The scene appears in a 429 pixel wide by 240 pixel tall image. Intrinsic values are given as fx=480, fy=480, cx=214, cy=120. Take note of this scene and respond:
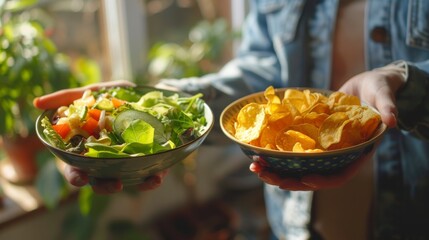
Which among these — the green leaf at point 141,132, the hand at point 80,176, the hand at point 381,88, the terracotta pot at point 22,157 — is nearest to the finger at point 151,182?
the hand at point 80,176

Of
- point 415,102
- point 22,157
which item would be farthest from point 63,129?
point 22,157

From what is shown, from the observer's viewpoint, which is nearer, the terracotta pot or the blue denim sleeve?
the blue denim sleeve

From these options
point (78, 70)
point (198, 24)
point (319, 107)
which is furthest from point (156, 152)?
point (198, 24)

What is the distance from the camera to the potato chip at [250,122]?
76 centimetres

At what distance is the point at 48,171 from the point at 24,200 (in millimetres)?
186

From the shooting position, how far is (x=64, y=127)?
2.55 ft

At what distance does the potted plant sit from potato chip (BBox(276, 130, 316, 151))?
795 millimetres

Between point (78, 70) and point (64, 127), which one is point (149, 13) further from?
point (64, 127)

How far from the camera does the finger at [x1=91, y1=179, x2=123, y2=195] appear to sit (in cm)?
78

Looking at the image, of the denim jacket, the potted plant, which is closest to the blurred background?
the potted plant

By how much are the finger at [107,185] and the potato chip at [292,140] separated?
10.5 inches

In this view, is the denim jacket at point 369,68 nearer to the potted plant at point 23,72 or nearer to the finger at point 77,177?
the finger at point 77,177

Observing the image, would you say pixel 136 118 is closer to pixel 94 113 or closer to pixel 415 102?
pixel 94 113

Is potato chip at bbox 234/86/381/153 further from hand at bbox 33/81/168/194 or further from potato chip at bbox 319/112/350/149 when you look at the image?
hand at bbox 33/81/168/194
